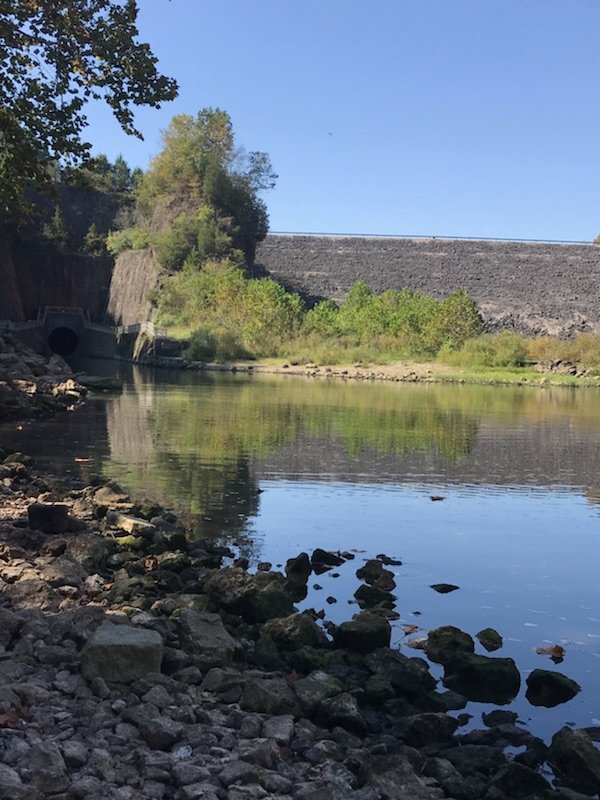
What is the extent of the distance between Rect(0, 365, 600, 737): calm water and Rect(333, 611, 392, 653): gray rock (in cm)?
48

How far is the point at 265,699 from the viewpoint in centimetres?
575

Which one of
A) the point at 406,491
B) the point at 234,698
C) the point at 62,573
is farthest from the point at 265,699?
the point at 406,491

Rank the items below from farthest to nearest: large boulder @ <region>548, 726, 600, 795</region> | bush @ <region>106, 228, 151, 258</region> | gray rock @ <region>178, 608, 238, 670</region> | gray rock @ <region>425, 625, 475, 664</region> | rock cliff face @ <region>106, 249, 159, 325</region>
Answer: bush @ <region>106, 228, 151, 258</region> → rock cliff face @ <region>106, 249, 159, 325</region> → gray rock @ <region>425, 625, 475, 664</region> → gray rock @ <region>178, 608, 238, 670</region> → large boulder @ <region>548, 726, 600, 795</region>

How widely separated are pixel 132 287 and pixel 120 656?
2605 inches

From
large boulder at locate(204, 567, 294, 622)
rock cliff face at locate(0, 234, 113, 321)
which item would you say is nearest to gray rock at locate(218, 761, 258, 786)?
large boulder at locate(204, 567, 294, 622)

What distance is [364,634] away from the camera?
7164 millimetres

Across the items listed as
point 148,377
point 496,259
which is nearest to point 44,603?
point 148,377

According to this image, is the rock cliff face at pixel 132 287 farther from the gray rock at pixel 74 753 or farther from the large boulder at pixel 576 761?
the gray rock at pixel 74 753

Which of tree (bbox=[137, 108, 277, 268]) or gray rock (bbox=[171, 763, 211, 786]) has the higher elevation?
tree (bbox=[137, 108, 277, 268])

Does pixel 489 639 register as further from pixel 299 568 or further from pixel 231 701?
pixel 231 701

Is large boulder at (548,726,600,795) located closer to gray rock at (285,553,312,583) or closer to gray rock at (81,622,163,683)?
gray rock at (81,622,163,683)

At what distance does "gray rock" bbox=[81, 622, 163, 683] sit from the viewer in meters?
5.78

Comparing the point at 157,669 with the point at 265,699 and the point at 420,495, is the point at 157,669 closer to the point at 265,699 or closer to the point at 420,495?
the point at 265,699

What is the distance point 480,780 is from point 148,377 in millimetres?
38118
